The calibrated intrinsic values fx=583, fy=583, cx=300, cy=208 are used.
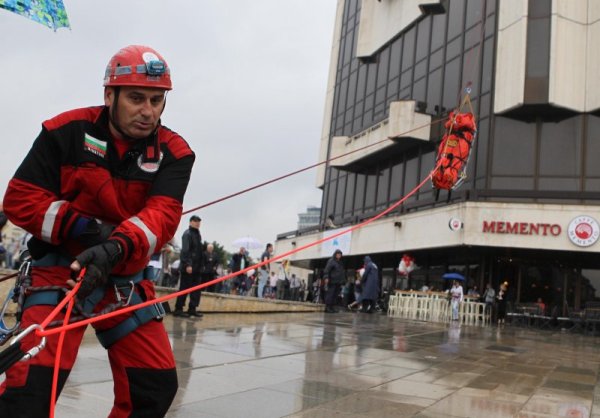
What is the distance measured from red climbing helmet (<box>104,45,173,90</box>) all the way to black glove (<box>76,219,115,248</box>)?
607mm

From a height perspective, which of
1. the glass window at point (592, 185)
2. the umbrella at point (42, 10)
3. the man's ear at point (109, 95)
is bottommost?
the man's ear at point (109, 95)

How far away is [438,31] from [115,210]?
2687 centimetres

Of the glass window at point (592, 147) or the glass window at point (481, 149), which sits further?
the glass window at point (481, 149)

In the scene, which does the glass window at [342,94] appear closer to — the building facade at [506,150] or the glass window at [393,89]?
the glass window at [393,89]

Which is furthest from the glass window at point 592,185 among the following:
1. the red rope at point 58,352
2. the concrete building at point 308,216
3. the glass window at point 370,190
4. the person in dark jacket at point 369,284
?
the concrete building at point 308,216

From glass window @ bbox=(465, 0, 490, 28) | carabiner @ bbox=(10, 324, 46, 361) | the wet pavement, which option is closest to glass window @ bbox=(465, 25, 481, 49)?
glass window @ bbox=(465, 0, 490, 28)

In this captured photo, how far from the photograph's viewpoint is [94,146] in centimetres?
247

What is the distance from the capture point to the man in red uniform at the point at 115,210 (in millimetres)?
2328

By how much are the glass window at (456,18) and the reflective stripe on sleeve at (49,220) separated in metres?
25.6

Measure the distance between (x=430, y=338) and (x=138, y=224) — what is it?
976 centimetres

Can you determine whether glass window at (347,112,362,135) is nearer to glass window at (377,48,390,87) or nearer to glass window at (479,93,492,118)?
glass window at (377,48,390,87)

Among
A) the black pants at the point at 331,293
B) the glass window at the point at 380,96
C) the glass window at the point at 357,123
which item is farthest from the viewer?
the glass window at the point at 357,123

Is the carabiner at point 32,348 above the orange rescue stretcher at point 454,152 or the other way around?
the other way around

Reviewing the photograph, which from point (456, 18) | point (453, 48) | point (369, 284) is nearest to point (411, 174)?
point (453, 48)
